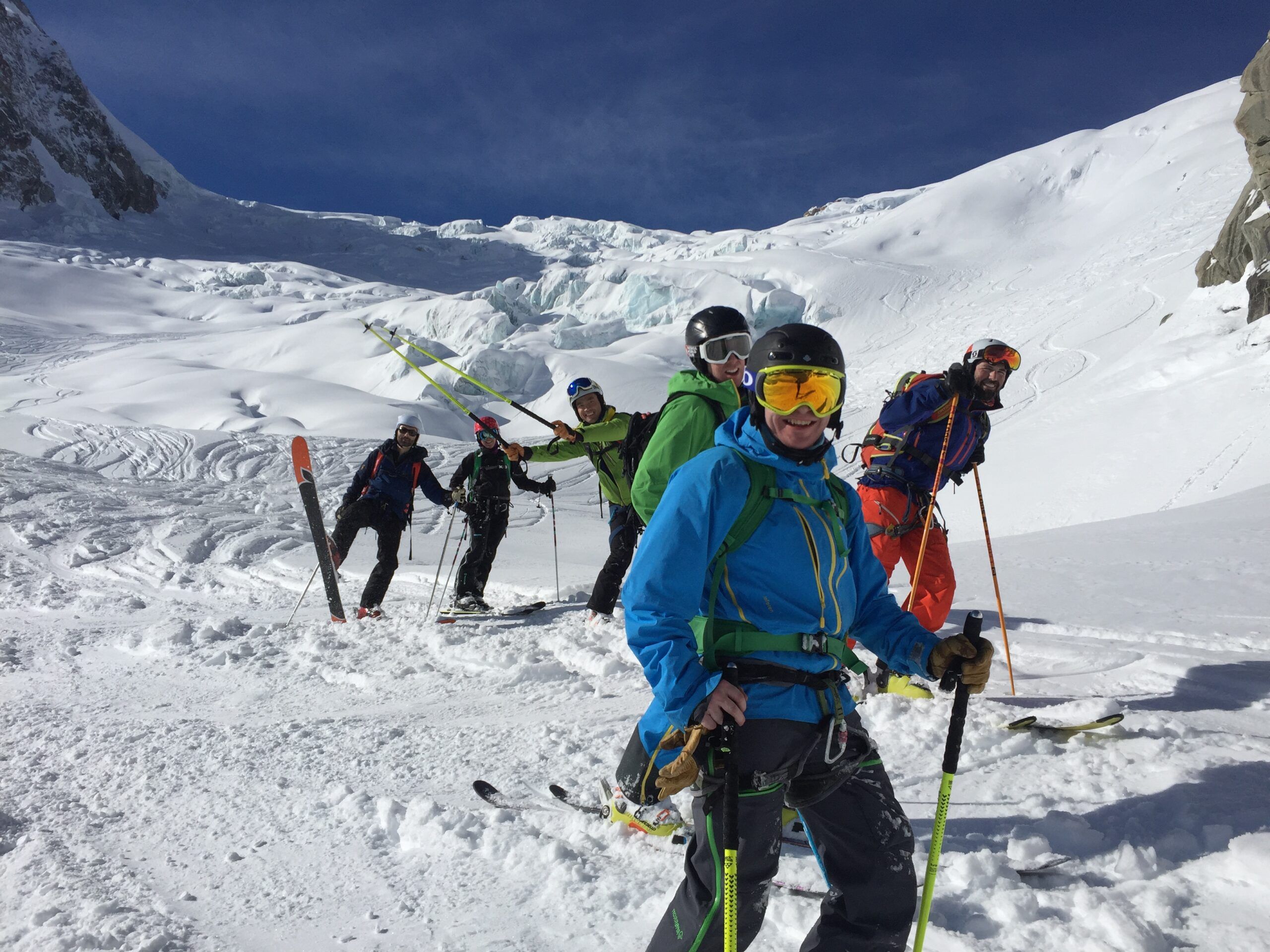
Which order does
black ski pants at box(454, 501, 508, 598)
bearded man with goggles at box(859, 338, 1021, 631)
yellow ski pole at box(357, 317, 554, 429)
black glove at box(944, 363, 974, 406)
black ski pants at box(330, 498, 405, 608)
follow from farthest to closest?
yellow ski pole at box(357, 317, 554, 429) < black ski pants at box(454, 501, 508, 598) < black ski pants at box(330, 498, 405, 608) < bearded man with goggles at box(859, 338, 1021, 631) < black glove at box(944, 363, 974, 406)

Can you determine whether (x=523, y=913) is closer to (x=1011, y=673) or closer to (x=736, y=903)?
(x=736, y=903)

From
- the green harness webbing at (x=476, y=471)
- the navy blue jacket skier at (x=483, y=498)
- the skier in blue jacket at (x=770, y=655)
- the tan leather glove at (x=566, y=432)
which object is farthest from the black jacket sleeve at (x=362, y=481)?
the skier in blue jacket at (x=770, y=655)

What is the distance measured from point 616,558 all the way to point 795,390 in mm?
4173

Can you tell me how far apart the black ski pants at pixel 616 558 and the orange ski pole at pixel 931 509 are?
2.09 meters

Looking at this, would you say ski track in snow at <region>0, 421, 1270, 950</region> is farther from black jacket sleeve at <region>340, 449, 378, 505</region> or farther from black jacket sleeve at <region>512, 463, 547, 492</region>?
black jacket sleeve at <region>512, 463, 547, 492</region>

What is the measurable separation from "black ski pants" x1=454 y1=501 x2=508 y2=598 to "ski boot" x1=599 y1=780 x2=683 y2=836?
4.49 metres

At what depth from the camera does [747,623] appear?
1.88m

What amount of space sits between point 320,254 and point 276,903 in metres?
96.6

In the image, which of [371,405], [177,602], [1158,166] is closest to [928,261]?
[1158,166]

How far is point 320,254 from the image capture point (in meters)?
88.6

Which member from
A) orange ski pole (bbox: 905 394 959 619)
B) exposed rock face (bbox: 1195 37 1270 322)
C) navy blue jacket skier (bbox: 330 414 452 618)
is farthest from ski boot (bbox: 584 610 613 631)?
exposed rock face (bbox: 1195 37 1270 322)

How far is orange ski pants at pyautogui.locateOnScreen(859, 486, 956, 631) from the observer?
442 cm

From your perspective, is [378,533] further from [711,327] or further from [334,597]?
[711,327]

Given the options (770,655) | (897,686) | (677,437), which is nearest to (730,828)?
(770,655)
